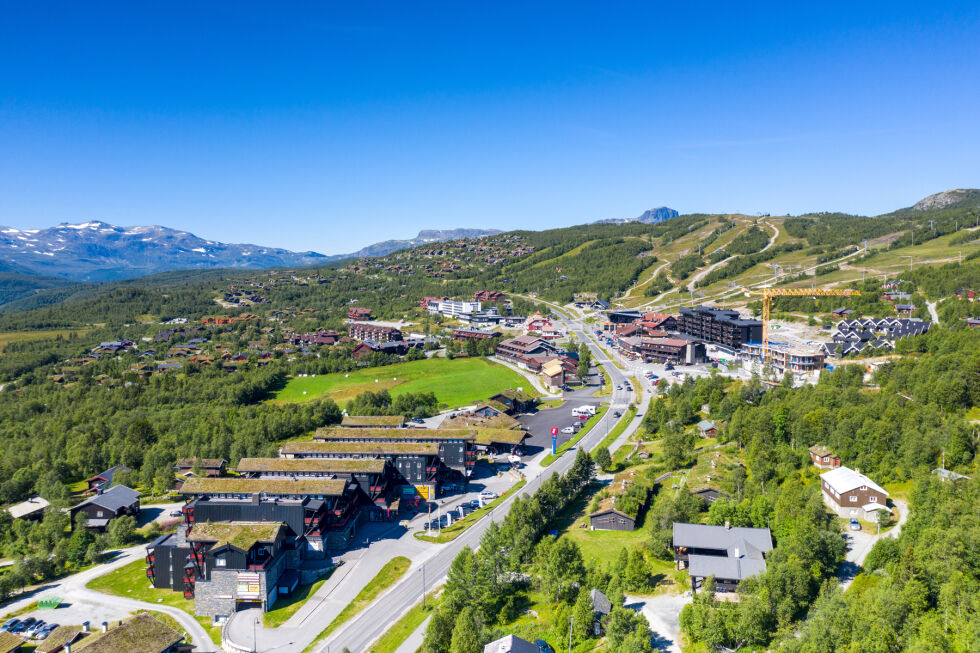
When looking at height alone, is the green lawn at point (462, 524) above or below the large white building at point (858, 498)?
below

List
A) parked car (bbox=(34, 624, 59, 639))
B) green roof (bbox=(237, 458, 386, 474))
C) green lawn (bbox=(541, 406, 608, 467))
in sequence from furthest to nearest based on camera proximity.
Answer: green lawn (bbox=(541, 406, 608, 467)) < green roof (bbox=(237, 458, 386, 474)) < parked car (bbox=(34, 624, 59, 639))

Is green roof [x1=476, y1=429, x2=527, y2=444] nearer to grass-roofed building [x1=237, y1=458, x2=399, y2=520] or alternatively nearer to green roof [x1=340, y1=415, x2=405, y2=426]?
A: green roof [x1=340, y1=415, x2=405, y2=426]

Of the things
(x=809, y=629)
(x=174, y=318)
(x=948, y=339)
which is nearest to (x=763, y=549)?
(x=809, y=629)

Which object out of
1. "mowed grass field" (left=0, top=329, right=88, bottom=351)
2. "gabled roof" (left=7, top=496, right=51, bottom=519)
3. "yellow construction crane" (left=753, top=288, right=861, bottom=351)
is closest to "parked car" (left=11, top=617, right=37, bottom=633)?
"gabled roof" (left=7, top=496, right=51, bottom=519)

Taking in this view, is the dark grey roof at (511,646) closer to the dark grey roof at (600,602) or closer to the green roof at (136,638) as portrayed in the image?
the dark grey roof at (600,602)

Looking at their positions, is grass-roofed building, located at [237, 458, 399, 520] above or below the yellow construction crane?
below

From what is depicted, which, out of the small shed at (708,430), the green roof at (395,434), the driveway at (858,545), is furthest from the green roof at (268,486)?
the small shed at (708,430)
